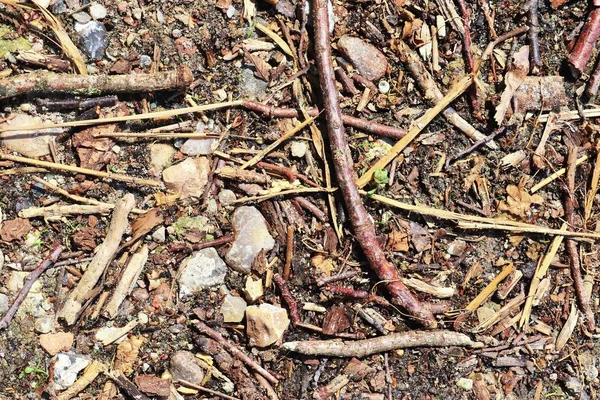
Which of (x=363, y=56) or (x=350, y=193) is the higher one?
(x=363, y=56)

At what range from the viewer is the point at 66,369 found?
310 centimetres

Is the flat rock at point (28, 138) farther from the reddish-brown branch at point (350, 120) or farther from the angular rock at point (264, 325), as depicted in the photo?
the angular rock at point (264, 325)

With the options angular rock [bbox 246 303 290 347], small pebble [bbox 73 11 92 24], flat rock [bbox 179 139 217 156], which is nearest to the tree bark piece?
flat rock [bbox 179 139 217 156]

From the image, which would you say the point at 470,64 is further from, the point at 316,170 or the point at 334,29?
the point at 316,170

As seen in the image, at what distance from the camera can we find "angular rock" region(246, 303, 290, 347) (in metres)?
3.15

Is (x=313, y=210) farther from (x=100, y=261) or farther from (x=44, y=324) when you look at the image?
(x=44, y=324)

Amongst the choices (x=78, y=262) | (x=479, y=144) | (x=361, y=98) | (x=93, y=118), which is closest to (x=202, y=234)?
(x=78, y=262)

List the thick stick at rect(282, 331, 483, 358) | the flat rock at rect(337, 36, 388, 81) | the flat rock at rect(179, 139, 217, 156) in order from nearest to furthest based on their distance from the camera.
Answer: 1. the thick stick at rect(282, 331, 483, 358)
2. the flat rock at rect(179, 139, 217, 156)
3. the flat rock at rect(337, 36, 388, 81)

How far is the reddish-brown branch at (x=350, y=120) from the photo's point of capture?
10.9ft

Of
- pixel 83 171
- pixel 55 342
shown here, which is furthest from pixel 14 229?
pixel 55 342

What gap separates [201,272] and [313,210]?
716mm

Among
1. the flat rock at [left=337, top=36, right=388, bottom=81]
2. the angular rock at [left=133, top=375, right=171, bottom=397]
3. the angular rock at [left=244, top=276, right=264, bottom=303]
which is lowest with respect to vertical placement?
the angular rock at [left=133, top=375, right=171, bottom=397]

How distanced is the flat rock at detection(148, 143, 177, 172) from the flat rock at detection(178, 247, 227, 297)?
528 mm

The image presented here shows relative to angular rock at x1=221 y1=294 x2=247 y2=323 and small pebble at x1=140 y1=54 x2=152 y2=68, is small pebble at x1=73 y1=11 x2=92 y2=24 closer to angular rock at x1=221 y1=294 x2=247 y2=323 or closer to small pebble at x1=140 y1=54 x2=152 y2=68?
small pebble at x1=140 y1=54 x2=152 y2=68
